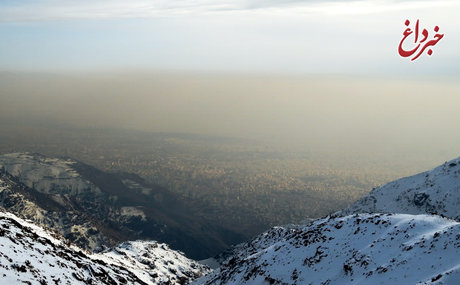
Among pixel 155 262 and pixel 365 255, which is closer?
pixel 365 255

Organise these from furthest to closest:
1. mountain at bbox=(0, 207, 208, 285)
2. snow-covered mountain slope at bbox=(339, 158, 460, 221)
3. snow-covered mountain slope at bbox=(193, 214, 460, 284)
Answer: snow-covered mountain slope at bbox=(339, 158, 460, 221) < mountain at bbox=(0, 207, 208, 285) < snow-covered mountain slope at bbox=(193, 214, 460, 284)

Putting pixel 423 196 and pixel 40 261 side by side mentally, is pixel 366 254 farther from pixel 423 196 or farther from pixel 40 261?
pixel 423 196

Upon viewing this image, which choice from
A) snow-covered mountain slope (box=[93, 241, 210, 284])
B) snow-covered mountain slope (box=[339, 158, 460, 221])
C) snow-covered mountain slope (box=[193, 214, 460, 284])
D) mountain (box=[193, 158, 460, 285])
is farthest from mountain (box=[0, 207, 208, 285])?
snow-covered mountain slope (box=[339, 158, 460, 221])

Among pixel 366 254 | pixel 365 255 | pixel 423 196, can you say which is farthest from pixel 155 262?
pixel 365 255

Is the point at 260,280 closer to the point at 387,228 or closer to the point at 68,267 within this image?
the point at 387,228

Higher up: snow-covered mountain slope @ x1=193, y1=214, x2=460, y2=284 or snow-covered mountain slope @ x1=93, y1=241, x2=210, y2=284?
snow-covered mountain slope @ x1=193, y1=214, x2=460, y2=284

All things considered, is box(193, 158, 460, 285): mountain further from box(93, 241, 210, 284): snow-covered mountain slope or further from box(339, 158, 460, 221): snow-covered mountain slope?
box(339, 158, 460, 221): snow-covered mountain slope
